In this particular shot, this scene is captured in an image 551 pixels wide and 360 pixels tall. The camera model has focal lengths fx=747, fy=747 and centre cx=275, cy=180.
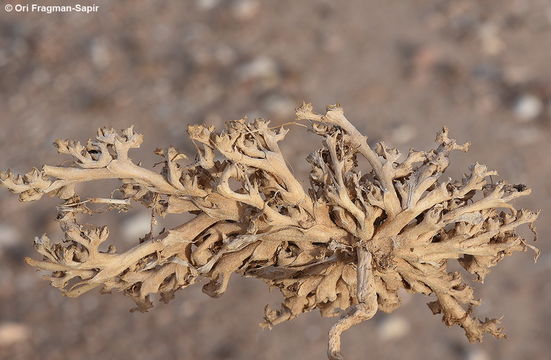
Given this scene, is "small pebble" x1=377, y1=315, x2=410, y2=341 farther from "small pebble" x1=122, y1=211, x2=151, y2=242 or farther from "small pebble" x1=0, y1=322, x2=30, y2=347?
"small pebble" x1=0, y1=322, x2=30, y2=347

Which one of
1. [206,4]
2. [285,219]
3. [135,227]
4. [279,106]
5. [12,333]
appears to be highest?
[206,4]

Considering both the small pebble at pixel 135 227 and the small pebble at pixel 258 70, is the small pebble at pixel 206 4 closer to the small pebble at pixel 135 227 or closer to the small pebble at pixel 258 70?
the small pebble at pixel 258 70

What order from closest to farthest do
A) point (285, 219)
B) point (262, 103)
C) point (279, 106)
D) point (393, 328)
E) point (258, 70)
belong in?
point (285, 219) → point (393, 328) → point (279, 106) → point (262, 103) → point (258, 70)

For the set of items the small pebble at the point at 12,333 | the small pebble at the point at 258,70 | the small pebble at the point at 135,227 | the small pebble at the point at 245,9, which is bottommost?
the small pebble at the point at 12,333

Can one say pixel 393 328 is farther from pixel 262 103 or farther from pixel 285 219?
pixel 285 219

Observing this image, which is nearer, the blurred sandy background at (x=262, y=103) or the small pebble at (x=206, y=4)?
the blurred sandy background at (x=262, y=103)

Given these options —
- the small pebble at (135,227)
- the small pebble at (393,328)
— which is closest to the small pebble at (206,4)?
the small pebble at (135,227)

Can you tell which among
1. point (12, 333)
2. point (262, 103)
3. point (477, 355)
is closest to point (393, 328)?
point (477, 355)
